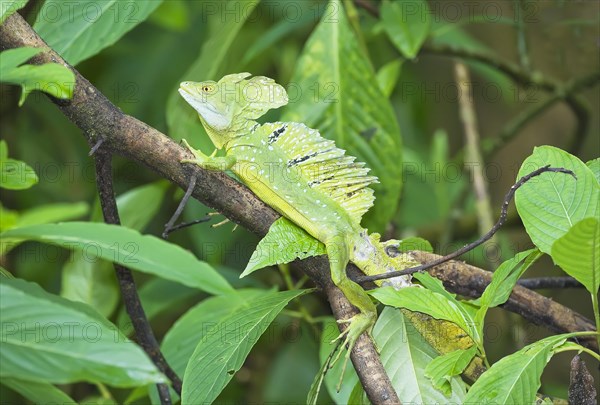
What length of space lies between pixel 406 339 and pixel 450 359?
0.21 meters

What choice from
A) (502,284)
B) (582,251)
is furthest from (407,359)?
(582,251)

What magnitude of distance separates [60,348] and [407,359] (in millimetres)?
911

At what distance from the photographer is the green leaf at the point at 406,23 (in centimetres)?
295

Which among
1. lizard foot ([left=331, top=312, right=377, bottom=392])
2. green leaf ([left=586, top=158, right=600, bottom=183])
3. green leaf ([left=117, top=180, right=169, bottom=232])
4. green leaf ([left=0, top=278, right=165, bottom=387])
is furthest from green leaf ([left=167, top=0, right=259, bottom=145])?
green leaf ([left=0, top=278, right=165, bottom=387])

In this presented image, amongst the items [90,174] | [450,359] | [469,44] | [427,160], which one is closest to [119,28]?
[450,359]

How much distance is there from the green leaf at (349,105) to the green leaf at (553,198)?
1.05 meters

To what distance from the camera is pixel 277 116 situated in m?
3.53

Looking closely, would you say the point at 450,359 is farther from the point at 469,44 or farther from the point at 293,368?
the point at 469,44

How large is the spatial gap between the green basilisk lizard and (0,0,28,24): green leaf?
21.9 inches

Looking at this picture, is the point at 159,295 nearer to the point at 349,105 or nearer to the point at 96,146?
the point at 349,105

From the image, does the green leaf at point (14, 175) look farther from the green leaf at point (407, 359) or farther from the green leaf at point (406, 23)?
the green leaf at point (406, 23)

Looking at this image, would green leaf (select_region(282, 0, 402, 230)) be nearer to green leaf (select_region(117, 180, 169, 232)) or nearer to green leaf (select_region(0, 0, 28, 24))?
green leaf (select_region(117, 180, 169, 232))

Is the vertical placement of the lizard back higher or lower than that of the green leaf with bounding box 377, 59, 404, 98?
lower

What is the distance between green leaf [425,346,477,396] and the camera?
1671 mm
